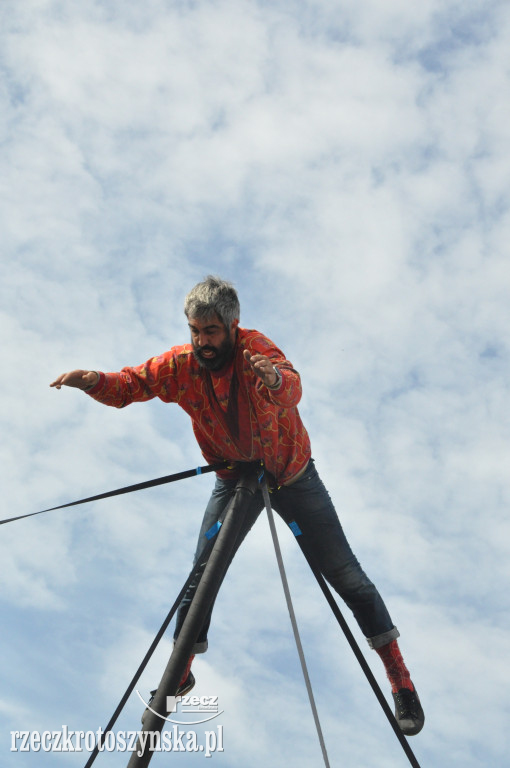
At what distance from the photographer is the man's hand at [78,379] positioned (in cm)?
652

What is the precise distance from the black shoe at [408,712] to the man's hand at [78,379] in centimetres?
408

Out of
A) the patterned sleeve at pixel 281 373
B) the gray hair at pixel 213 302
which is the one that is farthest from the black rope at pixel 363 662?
the gray hair at pixel 213 302

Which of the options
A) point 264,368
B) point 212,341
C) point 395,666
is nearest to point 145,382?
point 212,341

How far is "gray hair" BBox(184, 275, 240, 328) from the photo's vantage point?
249 inches

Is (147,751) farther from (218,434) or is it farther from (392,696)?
(392,696)

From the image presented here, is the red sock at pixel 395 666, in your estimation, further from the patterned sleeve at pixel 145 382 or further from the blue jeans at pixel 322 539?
the patterned sleeve at pixel 145 382

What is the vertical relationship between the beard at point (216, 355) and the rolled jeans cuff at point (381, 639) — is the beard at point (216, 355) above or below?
above

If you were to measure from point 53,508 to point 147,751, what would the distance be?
7.00 feet

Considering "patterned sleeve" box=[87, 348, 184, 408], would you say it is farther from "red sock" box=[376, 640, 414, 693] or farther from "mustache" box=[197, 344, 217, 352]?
"red sock" box=[376, 640, 414, 693]

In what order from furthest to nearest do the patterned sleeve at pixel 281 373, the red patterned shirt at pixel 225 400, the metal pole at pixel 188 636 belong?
the red patterned shirt at pixel 225 400 → the patterned sleeve at pixel 281 373 → the metal pole at pixel 188 636

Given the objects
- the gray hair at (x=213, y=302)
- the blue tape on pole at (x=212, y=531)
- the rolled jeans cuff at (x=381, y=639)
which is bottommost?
the rolled jeans cuff at (x=381, y=639)

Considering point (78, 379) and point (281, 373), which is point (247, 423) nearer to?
→ point (281, 373)

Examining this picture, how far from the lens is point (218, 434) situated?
6.80 metres

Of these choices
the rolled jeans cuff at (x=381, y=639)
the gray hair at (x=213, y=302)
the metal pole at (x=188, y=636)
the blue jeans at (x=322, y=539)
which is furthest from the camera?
the rolled jeans cuff at (x=381, y=639)
